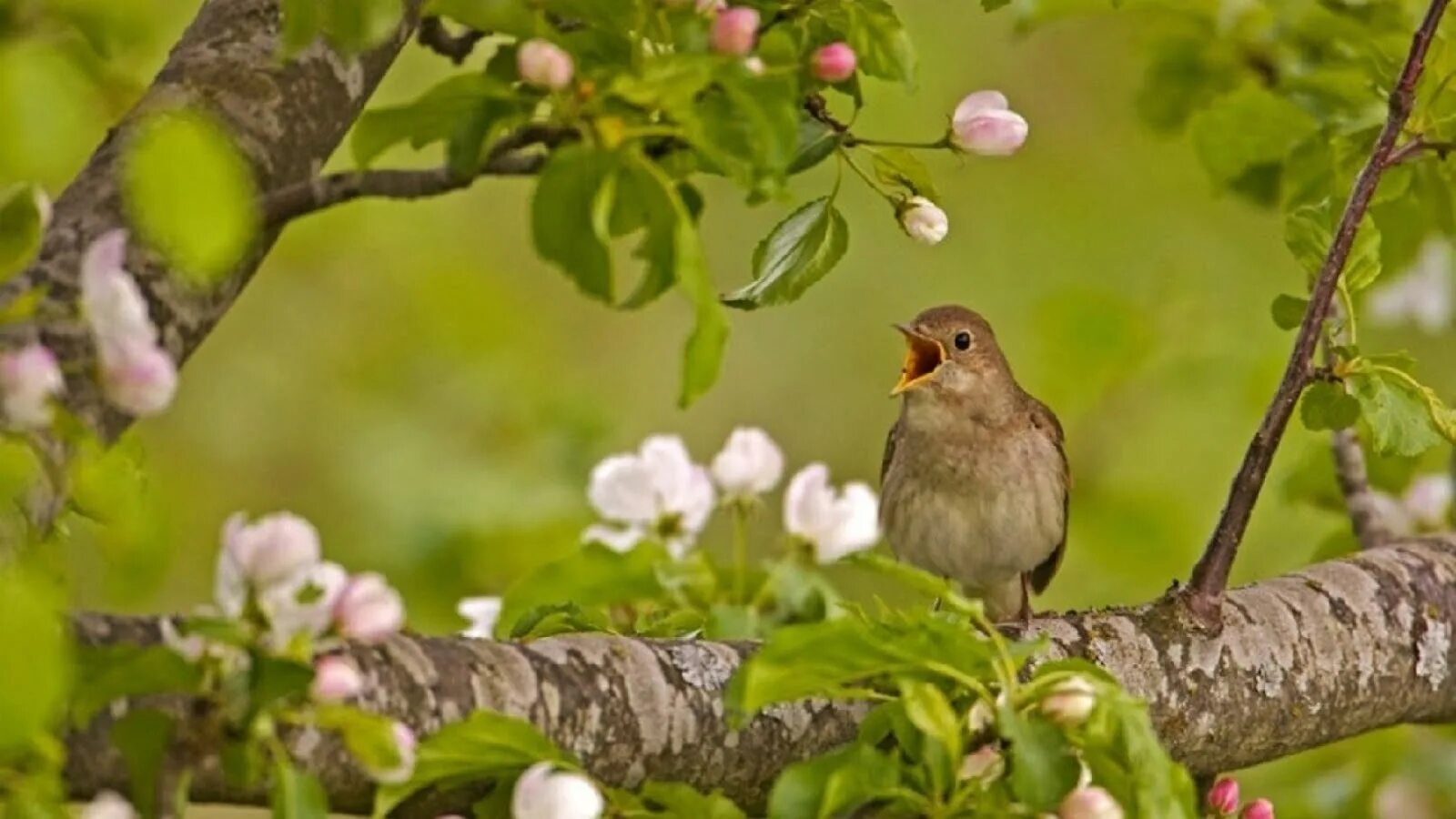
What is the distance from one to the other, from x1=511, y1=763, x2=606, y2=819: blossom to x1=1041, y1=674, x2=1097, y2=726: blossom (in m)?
0.39

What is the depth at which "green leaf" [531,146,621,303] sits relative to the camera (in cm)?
178

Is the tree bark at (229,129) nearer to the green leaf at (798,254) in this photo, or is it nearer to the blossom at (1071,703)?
the green leaf at (798,254)

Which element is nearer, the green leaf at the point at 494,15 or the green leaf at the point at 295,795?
the green leaf at the point at 295,795

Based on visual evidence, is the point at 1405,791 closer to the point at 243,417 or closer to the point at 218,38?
the point at 218,38

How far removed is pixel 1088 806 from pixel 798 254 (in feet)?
2.28

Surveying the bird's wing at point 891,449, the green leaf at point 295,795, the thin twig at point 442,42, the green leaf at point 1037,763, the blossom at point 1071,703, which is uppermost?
the thin twig at point 442,42

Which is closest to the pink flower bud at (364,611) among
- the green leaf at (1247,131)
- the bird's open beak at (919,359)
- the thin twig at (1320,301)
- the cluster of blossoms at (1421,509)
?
the thin twig at (1320,301)

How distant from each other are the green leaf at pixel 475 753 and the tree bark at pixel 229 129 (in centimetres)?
37

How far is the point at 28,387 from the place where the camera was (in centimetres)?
152

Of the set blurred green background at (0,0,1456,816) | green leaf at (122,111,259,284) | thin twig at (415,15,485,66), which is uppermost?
green leaf at (122,111,259,284)

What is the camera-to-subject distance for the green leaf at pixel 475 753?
185 cm

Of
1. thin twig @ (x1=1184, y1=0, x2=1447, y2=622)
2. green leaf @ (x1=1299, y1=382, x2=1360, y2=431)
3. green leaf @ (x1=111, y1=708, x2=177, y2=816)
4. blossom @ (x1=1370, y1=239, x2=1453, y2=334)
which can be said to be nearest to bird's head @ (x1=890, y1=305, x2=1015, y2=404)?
blossom @ (x1=1370, y1=239, x2=1453, y2=334)

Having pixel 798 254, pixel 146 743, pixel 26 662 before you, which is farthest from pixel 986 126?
pixel 26 662

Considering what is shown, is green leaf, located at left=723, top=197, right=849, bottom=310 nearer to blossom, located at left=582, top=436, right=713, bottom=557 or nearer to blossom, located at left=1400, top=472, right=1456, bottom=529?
blossom, located at left=582, top=436, right=713, bottom=557
